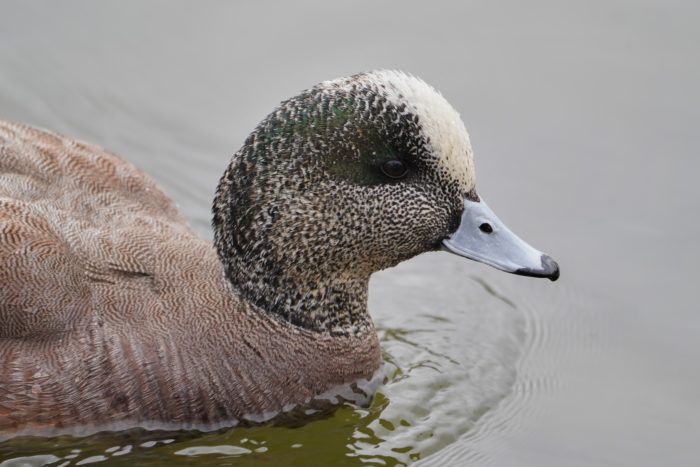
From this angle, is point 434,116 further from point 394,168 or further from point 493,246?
point 493,246

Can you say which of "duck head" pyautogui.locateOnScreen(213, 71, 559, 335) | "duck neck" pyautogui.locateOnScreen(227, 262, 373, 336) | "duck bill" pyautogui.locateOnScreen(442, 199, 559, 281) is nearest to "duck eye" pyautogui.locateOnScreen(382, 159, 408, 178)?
"duck head" pyautogui.locateOnScreen(213, 71, 559, 335)

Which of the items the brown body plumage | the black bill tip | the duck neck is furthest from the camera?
the duck neck

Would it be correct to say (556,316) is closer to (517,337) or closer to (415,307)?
(517,337)

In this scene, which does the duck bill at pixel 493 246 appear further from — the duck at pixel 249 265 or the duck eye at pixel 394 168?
the duck eye at pixel 394 168

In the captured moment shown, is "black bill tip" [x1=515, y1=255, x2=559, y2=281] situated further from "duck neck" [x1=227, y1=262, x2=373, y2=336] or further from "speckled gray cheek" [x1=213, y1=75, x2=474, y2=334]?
"duck neck" [x1=227, y1=262, x2=373, y2=336]

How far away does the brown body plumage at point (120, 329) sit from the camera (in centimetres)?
620

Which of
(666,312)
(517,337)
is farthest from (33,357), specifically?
(666,312)

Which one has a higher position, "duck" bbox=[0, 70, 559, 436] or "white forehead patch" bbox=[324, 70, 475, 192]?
"white forehead patch" bbox=[324, 70, 475, 192]

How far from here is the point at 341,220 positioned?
21.2ft

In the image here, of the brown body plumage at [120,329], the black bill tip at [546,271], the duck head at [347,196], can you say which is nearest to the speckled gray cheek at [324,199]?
the duck head at [347,196]

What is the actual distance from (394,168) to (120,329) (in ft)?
4.96

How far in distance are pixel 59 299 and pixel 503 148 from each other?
378 centimetres

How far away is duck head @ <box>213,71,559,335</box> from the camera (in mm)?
6285

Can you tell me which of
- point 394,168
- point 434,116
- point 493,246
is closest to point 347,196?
point 394,168
